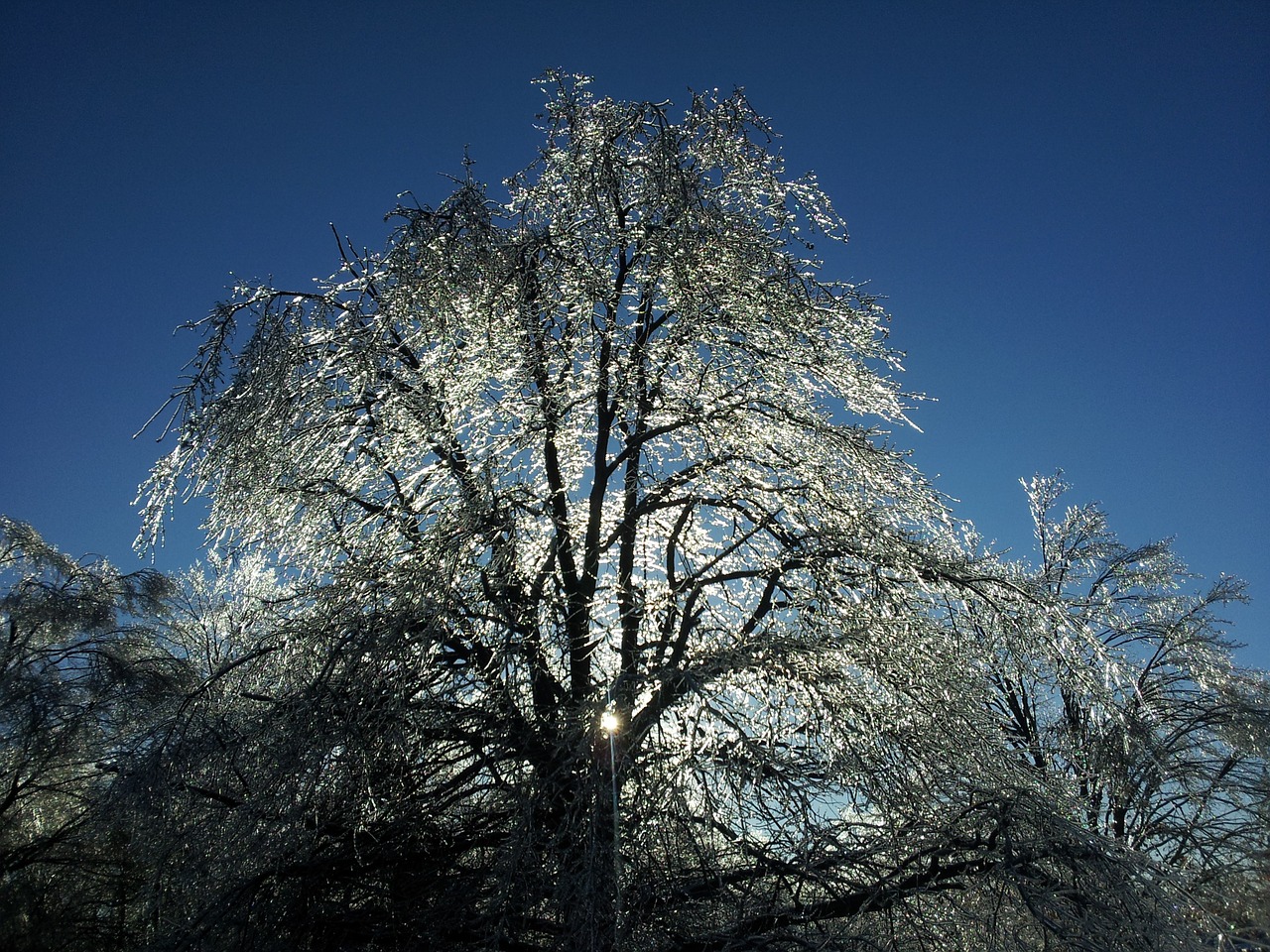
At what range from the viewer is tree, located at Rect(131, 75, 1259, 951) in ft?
13.7

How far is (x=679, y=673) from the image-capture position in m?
4.30

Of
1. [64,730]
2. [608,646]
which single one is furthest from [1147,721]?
[64,730]

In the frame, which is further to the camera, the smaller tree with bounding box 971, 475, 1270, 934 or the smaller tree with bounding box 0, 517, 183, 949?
the smaller tree with bounding box 0, 517, 183, 949

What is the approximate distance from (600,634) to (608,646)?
0.53m

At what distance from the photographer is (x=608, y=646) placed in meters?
5.37

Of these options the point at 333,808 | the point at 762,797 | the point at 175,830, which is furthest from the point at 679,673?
the point at 175,830

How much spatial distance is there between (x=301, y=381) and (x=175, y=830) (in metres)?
2.59

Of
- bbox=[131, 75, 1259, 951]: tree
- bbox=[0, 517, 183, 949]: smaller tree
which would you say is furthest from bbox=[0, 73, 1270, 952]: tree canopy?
bbox=[0, 517, 183, 949]: smaller tree

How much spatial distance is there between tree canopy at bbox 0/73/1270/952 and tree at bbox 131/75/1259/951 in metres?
0.03

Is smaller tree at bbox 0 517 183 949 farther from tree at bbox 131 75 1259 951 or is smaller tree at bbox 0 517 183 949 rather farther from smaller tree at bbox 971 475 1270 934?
smaller tree at bbox 971 475 1270 934

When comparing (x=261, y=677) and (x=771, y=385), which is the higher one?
(x=771, y=385)

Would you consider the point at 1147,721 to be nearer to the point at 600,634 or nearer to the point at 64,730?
the point at 600,634

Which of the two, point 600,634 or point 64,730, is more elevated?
point 64,730

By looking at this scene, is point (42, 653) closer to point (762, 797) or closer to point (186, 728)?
point (186, 728)
